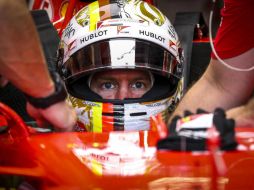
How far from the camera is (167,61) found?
5.69 ft

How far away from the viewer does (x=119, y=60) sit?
5.47 ft

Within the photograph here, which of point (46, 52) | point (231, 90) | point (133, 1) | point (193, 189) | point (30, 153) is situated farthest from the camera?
point (46, 52)

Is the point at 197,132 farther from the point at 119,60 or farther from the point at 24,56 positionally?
the point at 119,60

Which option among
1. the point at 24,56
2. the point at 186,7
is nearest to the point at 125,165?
the point at 24,56

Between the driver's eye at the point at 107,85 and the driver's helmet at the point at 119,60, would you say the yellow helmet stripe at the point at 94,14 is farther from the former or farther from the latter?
the driver's eye at the point at 107,85

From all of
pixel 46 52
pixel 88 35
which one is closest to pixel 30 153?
pixel 88 35

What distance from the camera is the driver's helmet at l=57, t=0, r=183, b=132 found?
1.64 metres

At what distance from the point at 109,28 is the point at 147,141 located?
0.68m

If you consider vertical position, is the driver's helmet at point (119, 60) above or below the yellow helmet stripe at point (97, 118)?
above

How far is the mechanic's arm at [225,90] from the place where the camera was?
5.71ft

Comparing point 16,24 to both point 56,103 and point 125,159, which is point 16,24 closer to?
point 56,103

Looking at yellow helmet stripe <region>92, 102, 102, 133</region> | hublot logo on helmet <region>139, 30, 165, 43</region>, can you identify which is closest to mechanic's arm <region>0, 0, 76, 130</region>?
yellow helmet stripe <region>92, 102, 102, 133</region>

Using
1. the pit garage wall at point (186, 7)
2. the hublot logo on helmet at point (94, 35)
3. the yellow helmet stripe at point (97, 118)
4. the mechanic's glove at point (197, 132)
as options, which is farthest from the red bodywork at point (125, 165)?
the pit garage wall at point (186, 7)

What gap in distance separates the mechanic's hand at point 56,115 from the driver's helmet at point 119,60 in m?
0.46
